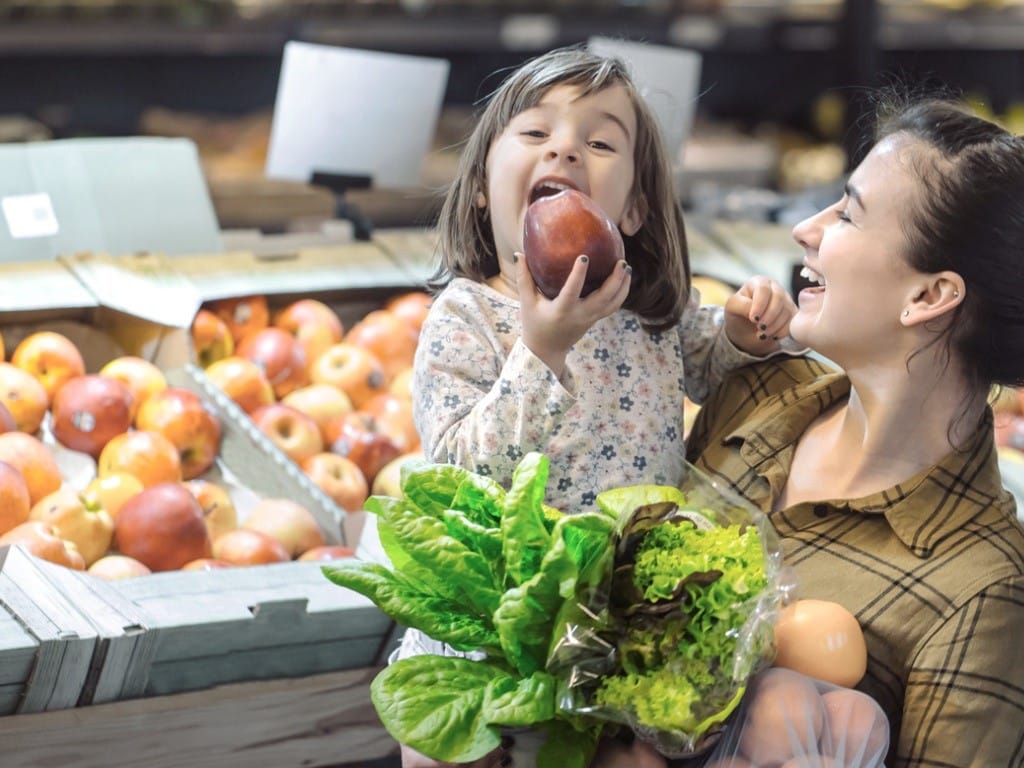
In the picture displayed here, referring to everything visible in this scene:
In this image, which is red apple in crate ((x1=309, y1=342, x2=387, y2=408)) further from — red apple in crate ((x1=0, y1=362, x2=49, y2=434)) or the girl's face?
the girl's face

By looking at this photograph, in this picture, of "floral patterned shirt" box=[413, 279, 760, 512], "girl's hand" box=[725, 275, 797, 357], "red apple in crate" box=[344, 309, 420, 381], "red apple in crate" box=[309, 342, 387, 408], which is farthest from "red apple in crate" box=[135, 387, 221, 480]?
"girl's hand" box=[725, 275, 797, 357]

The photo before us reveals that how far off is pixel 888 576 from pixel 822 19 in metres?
4.30

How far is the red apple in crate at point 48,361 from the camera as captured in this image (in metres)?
2.39

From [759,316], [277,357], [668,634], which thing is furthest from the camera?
[277,357]

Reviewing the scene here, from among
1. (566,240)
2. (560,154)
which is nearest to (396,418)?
(560,154)

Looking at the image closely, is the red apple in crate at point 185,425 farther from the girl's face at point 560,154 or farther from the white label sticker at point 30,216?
the girl's face at point 560,154

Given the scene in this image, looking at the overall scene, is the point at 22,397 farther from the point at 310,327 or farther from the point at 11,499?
the point at 310,327

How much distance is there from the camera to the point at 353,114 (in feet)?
9.59

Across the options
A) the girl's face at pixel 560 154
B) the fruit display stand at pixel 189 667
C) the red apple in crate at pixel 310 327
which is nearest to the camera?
the girl's face at pixel 560 154

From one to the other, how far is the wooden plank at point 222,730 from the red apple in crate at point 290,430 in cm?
59

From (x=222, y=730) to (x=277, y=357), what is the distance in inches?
37.2

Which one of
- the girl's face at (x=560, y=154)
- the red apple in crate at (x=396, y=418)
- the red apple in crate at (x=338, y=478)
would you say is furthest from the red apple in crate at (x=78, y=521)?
the girl's face at (x=560, y=154)

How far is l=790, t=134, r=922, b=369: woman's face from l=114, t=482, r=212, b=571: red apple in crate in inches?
39.4

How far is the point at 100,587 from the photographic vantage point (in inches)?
71.2
